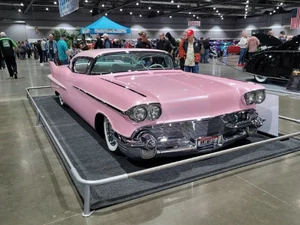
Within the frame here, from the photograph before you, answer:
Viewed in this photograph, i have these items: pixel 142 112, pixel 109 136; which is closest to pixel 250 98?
pixel 142 112

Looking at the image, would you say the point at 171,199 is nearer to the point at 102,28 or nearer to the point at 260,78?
the point at 260,78

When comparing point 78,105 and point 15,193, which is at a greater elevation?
point 78,105

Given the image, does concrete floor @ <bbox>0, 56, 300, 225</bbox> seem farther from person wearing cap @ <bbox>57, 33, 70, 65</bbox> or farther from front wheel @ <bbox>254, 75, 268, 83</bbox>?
person wearing cap @ <bbox>57, 33, 70, 65</bbox>

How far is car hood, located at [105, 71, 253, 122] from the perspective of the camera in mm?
2793

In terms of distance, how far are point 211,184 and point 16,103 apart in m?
5.25

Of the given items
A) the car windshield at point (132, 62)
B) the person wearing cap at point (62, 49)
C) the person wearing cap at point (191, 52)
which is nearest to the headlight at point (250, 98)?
the car windshield at point (132, 62)

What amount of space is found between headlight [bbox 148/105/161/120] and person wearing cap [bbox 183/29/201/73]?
442cm

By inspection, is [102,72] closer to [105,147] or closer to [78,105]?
[78,105]

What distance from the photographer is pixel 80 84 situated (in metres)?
4.02

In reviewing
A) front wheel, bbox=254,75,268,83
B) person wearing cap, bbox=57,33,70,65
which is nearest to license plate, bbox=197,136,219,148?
front wheel, bbox=254,75,268,83

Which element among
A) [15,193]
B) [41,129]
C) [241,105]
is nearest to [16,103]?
[41,129]

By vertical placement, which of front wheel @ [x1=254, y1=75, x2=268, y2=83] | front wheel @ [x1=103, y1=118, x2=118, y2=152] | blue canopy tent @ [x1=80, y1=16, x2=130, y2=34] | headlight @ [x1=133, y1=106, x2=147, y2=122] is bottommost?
front wheel @ [x1=103, y1=118, x2=118, y2=152]

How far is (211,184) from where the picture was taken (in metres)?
2.67

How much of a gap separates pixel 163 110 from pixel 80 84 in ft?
5.85
